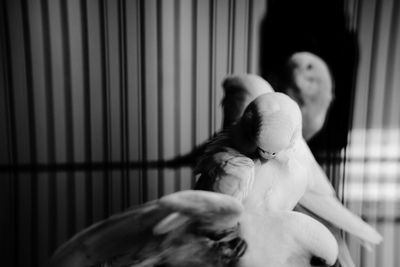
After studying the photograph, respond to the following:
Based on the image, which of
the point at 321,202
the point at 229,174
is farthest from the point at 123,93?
the point at 321,202

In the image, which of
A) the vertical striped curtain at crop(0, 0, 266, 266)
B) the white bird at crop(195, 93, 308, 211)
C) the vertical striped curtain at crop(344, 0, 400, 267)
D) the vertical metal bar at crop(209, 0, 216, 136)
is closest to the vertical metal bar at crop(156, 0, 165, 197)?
the vertical striped curtain at crop(0, 0, 266, 266)

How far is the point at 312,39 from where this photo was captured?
32.9 inches

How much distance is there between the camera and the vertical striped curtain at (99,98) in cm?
79

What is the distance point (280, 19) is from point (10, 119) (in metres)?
0.66

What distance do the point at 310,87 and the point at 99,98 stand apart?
48 centimetres

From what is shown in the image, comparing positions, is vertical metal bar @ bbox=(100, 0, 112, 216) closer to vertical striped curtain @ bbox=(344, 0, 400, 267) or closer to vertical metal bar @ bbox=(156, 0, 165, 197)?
vertical metal bar @ bbox=(156, 0, 165, 197)

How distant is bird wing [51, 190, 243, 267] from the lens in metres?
0.49

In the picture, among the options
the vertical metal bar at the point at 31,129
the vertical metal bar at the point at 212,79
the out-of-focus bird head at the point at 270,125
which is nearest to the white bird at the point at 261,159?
the out-of-focus bird head at the point at 270,125

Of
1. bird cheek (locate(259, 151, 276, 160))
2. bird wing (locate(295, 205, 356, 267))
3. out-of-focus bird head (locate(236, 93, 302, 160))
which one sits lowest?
bird wing (locate(295, 205, 356, 267))

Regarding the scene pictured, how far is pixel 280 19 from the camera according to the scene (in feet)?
2.71

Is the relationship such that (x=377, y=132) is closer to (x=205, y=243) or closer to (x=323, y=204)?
(x=323, y=204)

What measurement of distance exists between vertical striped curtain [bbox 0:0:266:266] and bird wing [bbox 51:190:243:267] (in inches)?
10.6

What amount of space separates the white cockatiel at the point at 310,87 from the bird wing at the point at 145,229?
38 cm

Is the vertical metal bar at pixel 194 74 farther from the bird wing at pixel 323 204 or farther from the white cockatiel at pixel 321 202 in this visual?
the bird wing at pixel 323 204
